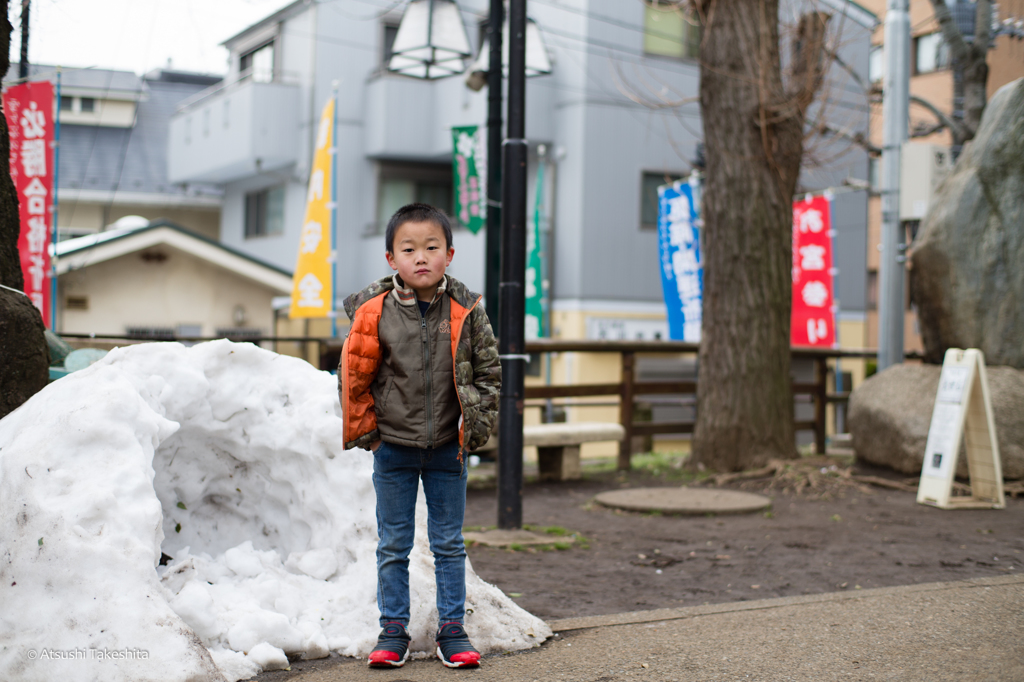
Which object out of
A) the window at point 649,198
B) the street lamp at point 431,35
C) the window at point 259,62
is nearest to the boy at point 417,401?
the street lamp at point 431,35

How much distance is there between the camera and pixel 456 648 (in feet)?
10.3

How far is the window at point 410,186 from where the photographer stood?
19.6 meters

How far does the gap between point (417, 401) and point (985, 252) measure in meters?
6.70

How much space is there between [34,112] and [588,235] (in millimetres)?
9656

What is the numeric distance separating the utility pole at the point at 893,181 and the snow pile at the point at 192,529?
7.47 metres

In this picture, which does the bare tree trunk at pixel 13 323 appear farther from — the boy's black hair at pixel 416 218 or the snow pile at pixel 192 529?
the boy's black hair at pixel 416 218

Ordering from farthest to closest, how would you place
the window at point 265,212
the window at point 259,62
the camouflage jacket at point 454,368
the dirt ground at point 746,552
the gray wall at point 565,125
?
the window at point 265,212, the window at point 259,62, the gray wall at point 565,125, the dirt ground at point 746,552, the camouflage jacket at point 454,368

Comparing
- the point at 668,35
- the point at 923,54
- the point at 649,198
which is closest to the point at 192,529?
the point at 649,198

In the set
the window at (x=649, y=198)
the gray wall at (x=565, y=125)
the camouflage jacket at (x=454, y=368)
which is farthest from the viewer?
the window at (x=649, y=198)

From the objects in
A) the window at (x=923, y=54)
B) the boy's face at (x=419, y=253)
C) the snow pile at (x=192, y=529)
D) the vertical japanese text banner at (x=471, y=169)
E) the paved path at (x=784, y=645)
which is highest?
the window at (x=923, y=54)

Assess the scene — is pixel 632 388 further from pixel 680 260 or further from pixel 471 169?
pixel 471 169

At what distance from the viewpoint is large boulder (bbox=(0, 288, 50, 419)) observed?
381cm

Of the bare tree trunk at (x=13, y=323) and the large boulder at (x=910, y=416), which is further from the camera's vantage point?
the large boulder at (x=910, y=416)

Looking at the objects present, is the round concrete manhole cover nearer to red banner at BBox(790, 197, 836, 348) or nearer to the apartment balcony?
red banner at BBox(790, 197, 836, 348)
